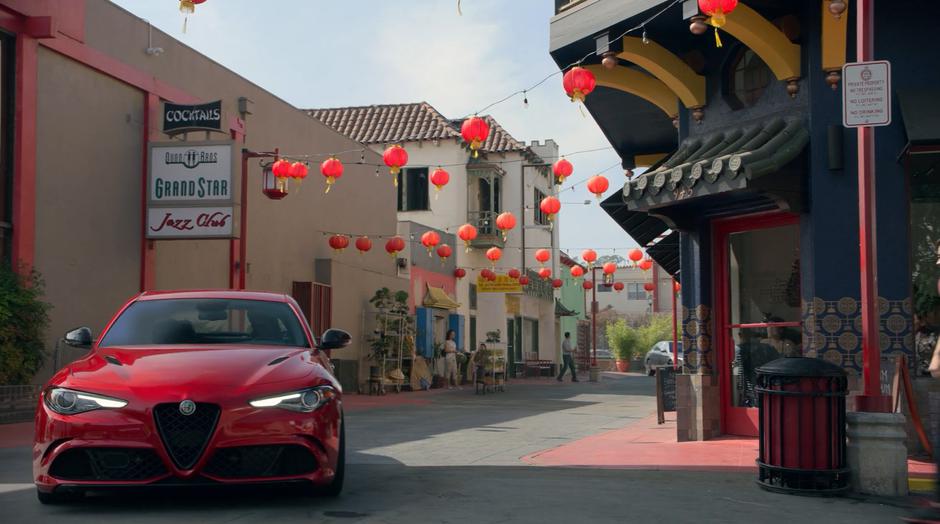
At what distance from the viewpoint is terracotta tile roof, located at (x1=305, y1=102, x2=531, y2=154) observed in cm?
3847

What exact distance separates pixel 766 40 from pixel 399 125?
29448 millimetres

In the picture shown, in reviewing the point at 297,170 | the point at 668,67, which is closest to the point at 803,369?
the point at 668,67

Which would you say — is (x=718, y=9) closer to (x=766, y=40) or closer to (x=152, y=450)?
(x=766, y=40)

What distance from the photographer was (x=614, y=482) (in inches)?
345

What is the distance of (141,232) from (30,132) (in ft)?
11.0

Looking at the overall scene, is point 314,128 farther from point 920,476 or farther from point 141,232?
point 920,476

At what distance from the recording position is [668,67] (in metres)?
12.2

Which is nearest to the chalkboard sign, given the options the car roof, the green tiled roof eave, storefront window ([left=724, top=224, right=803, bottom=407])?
storefront window ([left=724, top=224, right=803, bottom=407])

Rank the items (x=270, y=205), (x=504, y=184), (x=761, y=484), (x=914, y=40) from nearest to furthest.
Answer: (x=761, y=484), (x=914, y=40), (x=270, y=205), (x=504, y=184)

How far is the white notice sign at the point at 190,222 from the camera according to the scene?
730 inches

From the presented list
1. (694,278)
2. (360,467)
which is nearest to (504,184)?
(694,278)

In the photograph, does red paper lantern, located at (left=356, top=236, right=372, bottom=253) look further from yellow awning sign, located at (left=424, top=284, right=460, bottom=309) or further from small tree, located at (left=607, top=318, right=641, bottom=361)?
small tree, located at (left=607, top=318, right=641, bottom=361)

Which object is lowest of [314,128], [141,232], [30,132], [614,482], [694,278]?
[614,482]

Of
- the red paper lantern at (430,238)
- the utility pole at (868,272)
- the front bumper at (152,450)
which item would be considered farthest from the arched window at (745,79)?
the red paper lantern at (430,238)
